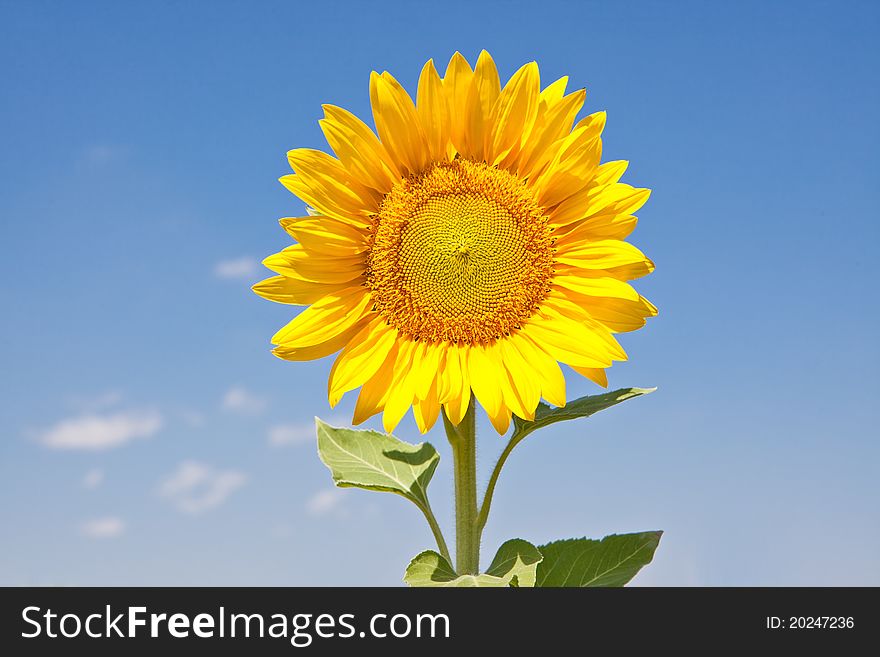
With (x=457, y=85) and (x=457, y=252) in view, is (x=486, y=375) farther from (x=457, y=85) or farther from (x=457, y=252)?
(x=457, y=85)

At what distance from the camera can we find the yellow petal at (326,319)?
3.18 metres

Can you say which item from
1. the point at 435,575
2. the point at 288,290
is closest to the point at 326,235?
the point at 288,290

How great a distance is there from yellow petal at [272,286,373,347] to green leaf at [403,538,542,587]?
2.86 ft

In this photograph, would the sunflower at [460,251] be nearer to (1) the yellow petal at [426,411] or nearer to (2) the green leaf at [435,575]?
(1) the yellow petal at [426,411]

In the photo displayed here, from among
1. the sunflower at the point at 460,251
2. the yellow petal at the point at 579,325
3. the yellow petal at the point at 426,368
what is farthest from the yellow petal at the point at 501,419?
the yellow petal at the point at 579,325

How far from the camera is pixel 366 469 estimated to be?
12.4 feet

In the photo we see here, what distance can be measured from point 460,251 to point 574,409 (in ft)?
2.41

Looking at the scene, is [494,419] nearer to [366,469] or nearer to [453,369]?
[453,369]

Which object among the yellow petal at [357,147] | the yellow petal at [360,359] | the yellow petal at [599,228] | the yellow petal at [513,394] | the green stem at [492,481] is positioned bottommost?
the green stem at [492,481]

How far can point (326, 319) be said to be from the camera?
3254 mm

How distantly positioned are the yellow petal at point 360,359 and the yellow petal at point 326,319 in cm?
8

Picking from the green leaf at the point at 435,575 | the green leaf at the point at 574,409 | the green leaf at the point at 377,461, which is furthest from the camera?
the green leaf at the point at 377,461

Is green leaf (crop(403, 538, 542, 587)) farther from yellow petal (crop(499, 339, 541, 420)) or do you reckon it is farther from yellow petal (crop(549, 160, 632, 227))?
yellow petal (crop(549, 160, 632, 227))
